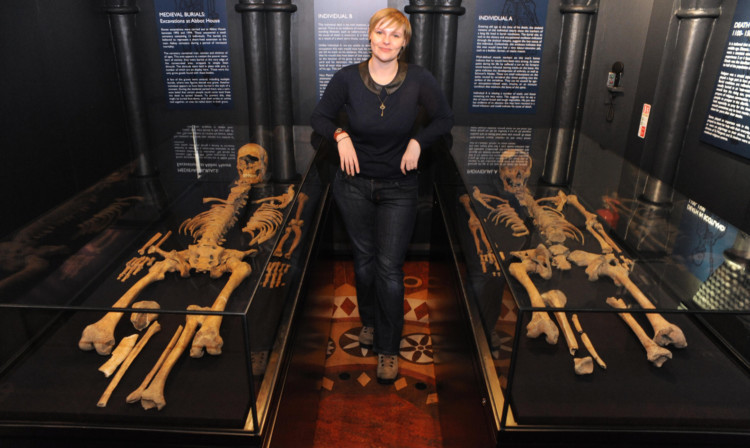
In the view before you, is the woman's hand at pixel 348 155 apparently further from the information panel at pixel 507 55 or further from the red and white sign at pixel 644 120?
the red and white sign at pixel 644 120

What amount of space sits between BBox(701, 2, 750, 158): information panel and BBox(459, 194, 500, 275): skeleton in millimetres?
1966

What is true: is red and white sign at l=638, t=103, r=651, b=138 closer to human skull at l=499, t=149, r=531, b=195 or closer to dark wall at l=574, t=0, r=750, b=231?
dark wall at l=574, t=0, r=750, b=231

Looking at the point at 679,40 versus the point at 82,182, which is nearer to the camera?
the point at 679,40

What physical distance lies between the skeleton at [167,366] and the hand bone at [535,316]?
1.07 metres

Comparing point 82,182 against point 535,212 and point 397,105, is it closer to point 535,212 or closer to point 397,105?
point 397,105

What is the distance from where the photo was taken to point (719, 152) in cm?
362

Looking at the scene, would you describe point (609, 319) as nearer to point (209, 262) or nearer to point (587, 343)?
point (587, 343)

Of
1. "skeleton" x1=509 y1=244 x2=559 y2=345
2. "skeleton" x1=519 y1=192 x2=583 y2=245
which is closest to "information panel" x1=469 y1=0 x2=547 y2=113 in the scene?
"skeleton" x1=519 y1=192 x2=583 y2=245

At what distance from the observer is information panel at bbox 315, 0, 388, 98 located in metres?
4.09

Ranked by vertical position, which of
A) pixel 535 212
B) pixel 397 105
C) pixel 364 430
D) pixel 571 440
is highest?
pixel 397 105

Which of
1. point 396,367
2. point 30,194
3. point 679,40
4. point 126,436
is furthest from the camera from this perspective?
point 679,40

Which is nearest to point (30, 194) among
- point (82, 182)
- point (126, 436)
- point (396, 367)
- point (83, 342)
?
point (82, 182)

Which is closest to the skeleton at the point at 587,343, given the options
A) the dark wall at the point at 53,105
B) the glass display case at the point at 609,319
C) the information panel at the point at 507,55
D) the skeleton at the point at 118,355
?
the glass display case at the point at 609,319

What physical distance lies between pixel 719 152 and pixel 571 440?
276 centimetres
